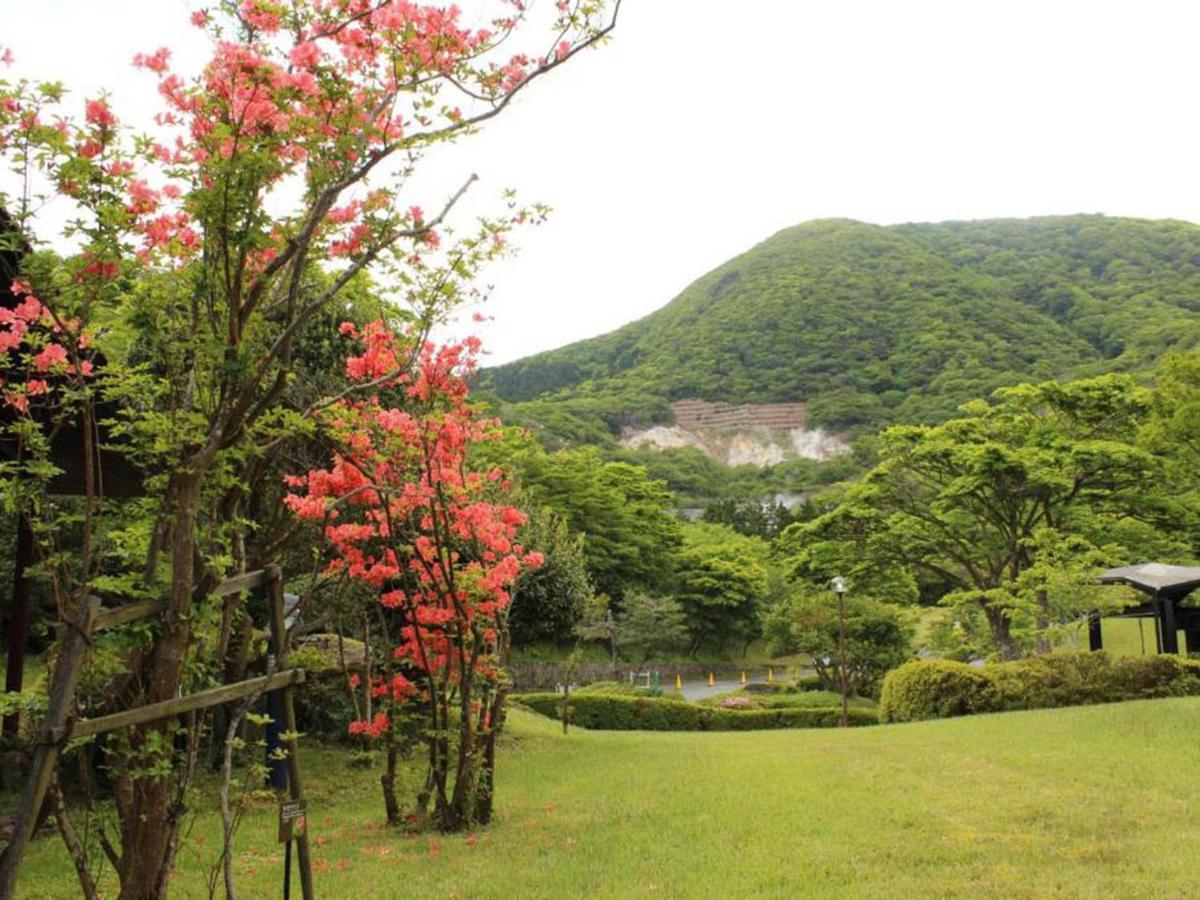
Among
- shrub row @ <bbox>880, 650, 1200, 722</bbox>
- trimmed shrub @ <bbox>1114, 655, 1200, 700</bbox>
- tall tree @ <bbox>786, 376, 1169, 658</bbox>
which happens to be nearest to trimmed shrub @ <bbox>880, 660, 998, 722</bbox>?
shrub row @ <bbox>880, 650, 1200, 722</bbox>

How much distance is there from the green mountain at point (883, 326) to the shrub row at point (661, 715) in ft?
121

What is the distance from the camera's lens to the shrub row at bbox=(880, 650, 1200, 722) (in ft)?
44.1

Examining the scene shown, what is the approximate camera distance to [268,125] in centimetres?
345

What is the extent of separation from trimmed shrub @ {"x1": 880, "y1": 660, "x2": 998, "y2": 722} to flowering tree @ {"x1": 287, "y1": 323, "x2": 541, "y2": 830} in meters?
9.61

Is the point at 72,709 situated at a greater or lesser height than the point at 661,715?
greater

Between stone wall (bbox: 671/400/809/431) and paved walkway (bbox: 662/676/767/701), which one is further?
stone wall (bbox: 671/400/809/431)

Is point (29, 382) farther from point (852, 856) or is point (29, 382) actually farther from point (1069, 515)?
point (1069, 515)

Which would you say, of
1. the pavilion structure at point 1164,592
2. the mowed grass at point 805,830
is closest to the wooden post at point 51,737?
the mowed grass at point 805,830

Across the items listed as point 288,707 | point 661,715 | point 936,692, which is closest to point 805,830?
point 288,707

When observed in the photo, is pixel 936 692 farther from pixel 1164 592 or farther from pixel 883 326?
pixel 883 326

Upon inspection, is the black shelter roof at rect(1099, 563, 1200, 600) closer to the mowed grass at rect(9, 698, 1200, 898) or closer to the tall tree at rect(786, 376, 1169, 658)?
the tall tree at rect(786, 376, 1169, 658)

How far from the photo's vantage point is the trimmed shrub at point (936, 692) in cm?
1462

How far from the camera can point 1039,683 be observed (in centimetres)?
1409

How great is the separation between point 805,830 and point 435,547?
11.1 ft
